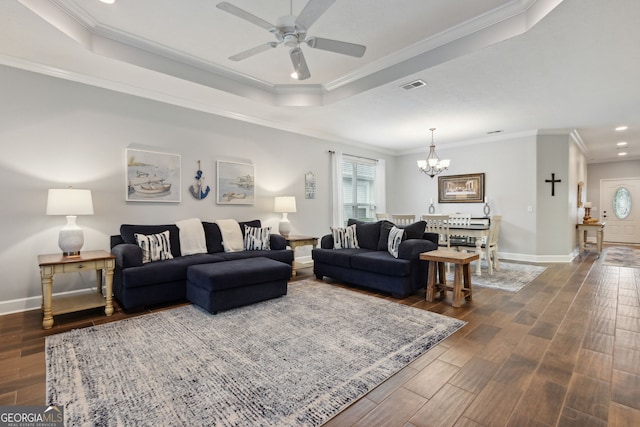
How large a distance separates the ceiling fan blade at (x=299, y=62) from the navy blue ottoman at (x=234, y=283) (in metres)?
2.15

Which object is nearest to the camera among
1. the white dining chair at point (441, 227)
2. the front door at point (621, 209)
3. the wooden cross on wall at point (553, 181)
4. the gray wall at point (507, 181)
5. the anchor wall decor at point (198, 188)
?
the anchor wall decor at point (198, 188)

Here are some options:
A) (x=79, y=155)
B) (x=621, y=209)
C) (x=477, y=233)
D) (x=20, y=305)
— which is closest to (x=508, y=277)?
(x=477, y=233)

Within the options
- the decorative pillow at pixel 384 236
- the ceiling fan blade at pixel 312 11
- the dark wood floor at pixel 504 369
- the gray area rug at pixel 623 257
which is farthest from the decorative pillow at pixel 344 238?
the gray area rug at pixel 623 257

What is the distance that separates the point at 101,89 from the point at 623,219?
1344 centimetres

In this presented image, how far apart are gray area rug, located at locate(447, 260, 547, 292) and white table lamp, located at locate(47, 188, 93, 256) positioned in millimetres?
4705

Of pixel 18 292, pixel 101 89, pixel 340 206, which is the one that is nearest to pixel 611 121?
pixel 340 206

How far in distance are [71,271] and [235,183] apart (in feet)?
8.45

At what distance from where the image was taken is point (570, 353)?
7.59 ft

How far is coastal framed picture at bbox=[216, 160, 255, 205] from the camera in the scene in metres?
4.88

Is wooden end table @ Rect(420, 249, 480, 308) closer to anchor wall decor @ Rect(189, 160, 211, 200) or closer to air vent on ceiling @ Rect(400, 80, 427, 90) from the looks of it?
air vent on ceiling @ Rect(400, 80, 427, 90)

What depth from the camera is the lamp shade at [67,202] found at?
10.0 ft

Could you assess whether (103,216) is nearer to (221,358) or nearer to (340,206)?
(221,358)

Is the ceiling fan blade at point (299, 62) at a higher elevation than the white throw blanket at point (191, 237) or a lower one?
higher

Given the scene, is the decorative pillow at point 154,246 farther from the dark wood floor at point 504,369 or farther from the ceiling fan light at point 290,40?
the ceiling fan light at point 290,40
